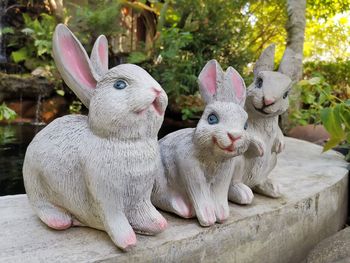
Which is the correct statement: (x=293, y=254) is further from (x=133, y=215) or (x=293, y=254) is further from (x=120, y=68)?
(x=120, y=68)

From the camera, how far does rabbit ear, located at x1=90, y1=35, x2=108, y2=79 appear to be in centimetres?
123

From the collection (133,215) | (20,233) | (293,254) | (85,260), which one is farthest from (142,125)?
(293,254)

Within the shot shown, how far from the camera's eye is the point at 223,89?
1350 mm

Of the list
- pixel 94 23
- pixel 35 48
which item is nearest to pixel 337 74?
pixel 94 23

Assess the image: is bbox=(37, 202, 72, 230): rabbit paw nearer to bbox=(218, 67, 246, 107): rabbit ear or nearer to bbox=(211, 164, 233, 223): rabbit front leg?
bbox=(211, 164, 233, 223): rabbit front leg

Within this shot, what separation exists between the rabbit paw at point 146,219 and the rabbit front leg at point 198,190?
0.17m

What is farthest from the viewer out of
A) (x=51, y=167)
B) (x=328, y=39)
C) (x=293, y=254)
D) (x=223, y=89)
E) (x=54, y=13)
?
(x=328, y=39)

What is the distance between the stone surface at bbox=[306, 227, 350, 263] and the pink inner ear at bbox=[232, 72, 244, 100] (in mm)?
847

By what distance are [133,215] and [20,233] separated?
0.39 meters

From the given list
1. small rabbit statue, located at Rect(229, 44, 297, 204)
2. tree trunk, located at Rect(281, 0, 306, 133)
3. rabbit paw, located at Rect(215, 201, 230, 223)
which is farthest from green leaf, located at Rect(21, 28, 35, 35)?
rabbit paw, located at Rect(215, 201, 230, 223)

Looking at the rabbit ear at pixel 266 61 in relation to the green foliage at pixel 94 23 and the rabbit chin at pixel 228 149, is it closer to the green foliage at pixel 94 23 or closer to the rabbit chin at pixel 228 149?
the rabbit chin at pixel 228 149

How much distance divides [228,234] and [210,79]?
0.58m

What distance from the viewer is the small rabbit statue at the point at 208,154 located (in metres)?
1.25

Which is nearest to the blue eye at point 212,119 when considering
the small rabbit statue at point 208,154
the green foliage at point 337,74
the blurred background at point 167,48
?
the small rabbit statue at point 208,154
